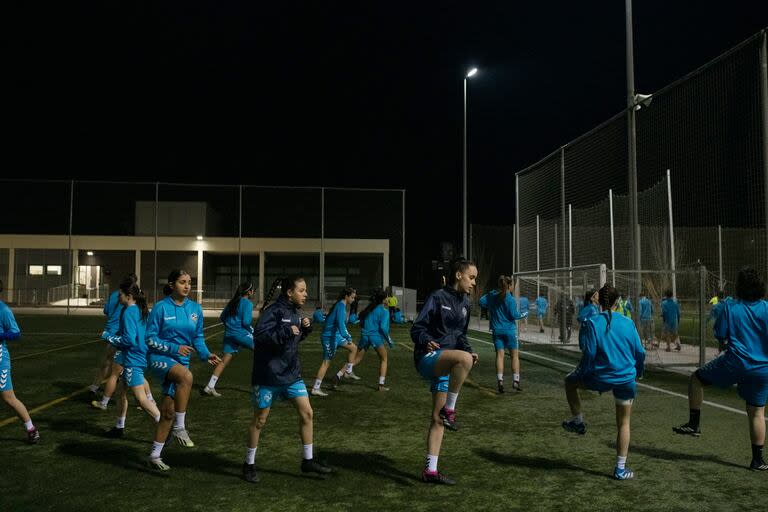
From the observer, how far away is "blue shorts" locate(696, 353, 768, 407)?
546 centimetres

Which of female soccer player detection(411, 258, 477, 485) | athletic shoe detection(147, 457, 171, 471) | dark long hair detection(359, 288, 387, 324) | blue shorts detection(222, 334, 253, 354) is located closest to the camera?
female soccer player detection(411, 258, 477, 485)

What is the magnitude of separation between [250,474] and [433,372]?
1.76 m

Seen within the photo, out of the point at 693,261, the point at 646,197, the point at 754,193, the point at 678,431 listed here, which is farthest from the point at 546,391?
the point at 646,197

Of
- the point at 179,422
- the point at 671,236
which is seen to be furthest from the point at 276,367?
the point at 671,236

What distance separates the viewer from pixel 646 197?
2150cm

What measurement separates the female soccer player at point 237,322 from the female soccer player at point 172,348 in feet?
11.0

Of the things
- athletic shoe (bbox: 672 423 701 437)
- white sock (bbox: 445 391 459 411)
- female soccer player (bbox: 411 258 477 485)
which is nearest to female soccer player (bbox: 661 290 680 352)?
athletic shoe (bbox: 672 423 701 437)

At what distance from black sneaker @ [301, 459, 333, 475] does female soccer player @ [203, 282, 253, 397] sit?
4.12 m

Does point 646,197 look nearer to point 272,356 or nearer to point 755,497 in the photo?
point 755,497

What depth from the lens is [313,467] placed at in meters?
5.21

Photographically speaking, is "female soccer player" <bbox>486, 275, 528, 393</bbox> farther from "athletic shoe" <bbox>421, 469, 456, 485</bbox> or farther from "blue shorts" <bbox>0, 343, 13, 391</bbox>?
"blue shorts" <bbox>0, 343, 13, 391</bbox>

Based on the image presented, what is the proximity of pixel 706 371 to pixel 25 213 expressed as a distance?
4089 centimetres

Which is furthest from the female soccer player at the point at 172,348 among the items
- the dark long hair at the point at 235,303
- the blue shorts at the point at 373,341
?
the blue shorts at the point at 373,341

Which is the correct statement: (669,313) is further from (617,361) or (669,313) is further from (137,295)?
(137,295)
